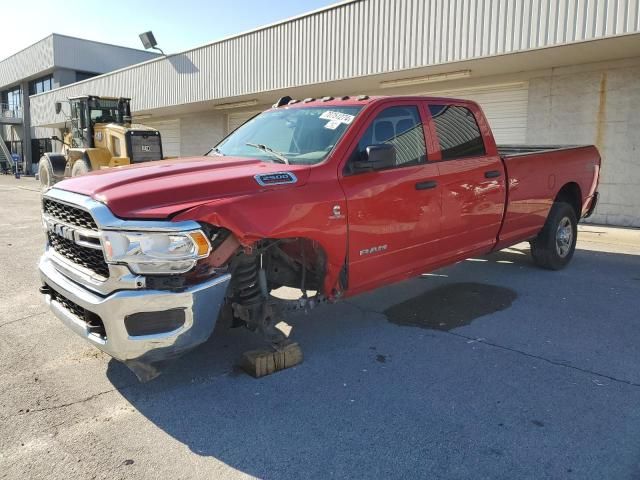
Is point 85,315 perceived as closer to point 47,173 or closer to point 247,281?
point 247,281

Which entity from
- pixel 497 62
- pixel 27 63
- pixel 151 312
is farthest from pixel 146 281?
pixel 27 63

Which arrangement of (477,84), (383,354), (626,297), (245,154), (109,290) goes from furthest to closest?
(477,84)
(626,297)
(245,154)
(383,354)
(109,290)

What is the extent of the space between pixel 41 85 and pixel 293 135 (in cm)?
4473

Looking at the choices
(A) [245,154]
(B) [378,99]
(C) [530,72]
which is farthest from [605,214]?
(A) [245,154]

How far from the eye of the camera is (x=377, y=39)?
1255 centimetres

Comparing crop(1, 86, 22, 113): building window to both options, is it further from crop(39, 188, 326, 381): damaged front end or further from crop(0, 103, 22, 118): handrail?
crop(39, 188, 326, 381): damaged front end

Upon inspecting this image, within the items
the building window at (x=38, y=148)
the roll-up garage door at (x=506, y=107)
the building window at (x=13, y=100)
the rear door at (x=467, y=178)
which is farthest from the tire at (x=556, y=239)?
the building window at (x=13, y=100)

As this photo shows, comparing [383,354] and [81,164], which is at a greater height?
[81,164]

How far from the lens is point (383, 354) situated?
4254 millimetres

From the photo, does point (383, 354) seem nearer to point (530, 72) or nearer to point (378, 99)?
point (378, 99)

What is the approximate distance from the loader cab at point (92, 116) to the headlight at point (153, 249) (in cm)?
1567

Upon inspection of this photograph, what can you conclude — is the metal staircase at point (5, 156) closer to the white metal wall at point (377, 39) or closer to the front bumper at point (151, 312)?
the white metal wall at point (377, 39)

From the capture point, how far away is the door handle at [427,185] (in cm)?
455

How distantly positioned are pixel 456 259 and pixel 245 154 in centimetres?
237
